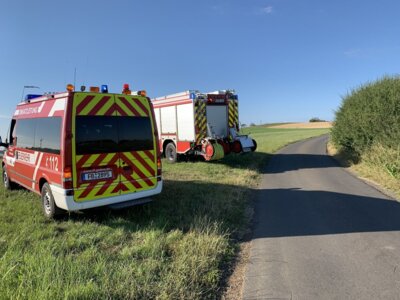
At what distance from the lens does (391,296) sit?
3607 mm

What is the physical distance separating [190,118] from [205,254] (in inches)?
382

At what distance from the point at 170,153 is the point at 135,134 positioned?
887cm

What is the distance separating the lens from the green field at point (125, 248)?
3.59 metres

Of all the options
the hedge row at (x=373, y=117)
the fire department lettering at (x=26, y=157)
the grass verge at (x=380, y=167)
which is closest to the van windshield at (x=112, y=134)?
the fire department lettering at (x=26, y=157)

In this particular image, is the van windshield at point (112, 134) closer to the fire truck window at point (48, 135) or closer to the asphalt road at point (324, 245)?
the fire truck window at point (48, 135)

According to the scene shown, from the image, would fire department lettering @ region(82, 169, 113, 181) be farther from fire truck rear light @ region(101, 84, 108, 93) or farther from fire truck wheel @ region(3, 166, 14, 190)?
fire truck wheel @ region(3, 166, 14, 190)

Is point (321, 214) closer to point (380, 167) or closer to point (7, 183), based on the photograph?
point (380, 167)

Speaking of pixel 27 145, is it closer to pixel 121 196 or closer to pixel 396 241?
pixel 121 196

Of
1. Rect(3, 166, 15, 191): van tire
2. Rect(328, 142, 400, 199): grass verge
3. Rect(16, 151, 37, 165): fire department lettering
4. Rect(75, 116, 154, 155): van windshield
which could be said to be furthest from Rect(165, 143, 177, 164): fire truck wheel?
Rect(75, 116, 154, 155): van windshield

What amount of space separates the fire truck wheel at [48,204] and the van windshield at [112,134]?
1.21m

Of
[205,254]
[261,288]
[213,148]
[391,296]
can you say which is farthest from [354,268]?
[213,148]

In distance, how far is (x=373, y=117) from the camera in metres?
13.3

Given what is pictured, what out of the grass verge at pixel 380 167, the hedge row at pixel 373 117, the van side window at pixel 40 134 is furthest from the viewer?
the hedge row at pixel 373 117

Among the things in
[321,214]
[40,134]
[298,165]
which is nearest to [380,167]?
[298,165]
